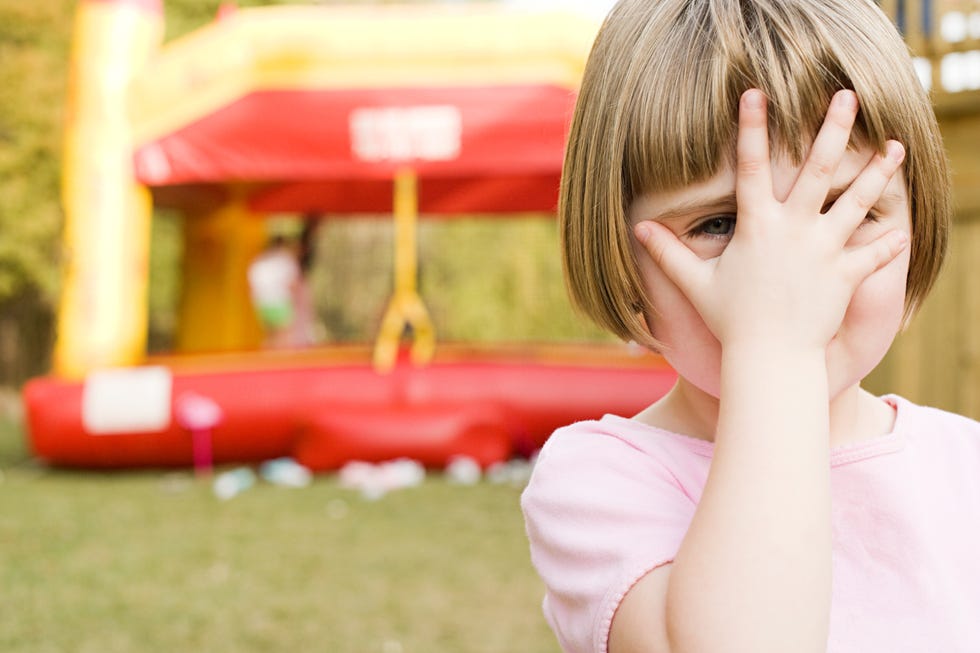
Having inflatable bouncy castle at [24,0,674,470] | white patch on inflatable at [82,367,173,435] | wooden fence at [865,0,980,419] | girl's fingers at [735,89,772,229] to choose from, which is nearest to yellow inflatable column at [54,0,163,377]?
inflatable bouncy castle at [24,0,674,470]

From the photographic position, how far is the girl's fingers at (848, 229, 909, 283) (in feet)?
3.00

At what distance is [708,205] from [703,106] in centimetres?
9

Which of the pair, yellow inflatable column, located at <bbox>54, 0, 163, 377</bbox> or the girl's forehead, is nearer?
the girl's forehead

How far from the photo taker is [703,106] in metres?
0.94

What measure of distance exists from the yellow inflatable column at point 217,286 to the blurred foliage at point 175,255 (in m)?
1.21

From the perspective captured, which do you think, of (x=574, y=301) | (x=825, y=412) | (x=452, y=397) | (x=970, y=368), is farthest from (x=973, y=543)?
A: (x=452, y=397)

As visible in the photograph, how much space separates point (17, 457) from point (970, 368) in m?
6.03

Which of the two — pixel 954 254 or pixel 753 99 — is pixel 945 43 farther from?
pixel 753 99

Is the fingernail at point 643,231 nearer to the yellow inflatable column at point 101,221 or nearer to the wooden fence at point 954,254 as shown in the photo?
the wooden fence at point 954,254

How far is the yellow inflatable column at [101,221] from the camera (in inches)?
270

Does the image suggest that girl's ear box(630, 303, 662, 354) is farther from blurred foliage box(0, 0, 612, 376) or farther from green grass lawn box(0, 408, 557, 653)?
blurred foliage box(0, 0, 612, 376)

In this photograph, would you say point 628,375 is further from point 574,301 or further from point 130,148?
point 574,301

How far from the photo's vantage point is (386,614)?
3.39m

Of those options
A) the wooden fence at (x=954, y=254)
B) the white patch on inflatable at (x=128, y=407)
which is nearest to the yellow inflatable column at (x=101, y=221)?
the white patch on inflatable at (x=128, y=407)
